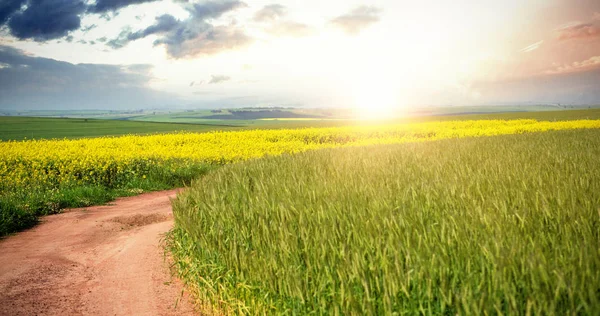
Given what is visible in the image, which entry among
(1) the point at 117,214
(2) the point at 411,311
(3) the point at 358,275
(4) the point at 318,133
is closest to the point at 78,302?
(3) the point at 358,275

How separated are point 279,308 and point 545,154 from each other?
8.31m

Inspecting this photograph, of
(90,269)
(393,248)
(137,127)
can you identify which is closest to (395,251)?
(393,248)

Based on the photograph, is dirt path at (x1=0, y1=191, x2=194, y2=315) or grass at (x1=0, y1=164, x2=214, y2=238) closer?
dirt path at (x1=0, y1=191, x2=194, y2=315)

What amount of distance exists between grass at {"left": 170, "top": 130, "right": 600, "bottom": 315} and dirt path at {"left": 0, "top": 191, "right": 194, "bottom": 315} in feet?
1.78

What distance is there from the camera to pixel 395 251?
255 cm

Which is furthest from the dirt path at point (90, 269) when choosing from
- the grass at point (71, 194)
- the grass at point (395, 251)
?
the grass at point (395, 251)

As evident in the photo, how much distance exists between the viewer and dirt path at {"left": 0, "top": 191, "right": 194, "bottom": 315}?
4504 millimetres

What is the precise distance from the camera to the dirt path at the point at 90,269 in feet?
14.8

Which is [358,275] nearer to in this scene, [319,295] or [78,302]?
[319,295]

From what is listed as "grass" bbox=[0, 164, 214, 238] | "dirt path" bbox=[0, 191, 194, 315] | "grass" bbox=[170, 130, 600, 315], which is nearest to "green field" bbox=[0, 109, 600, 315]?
"grass" bbox=[170, 130, 600, 315]

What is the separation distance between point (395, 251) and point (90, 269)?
4961mm

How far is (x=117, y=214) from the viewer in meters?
9.00

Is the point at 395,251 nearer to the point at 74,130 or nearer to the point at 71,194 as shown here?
the point at 71,194

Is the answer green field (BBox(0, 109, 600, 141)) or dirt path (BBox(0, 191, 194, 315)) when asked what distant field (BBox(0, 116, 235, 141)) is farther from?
dirt path (BBox(0, 191, 194, 315))
